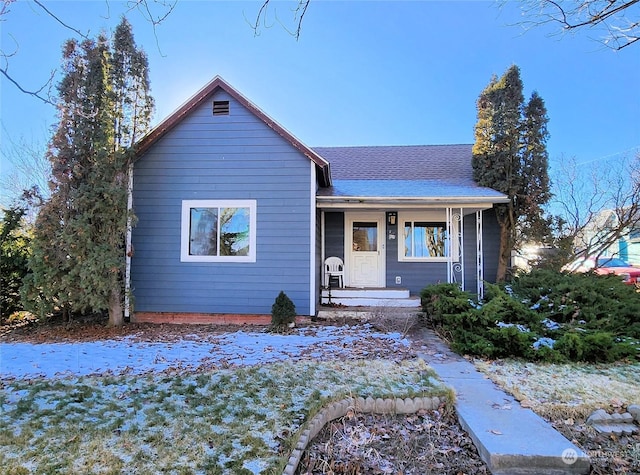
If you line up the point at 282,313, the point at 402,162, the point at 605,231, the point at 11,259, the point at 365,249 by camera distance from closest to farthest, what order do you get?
1. the point at 282,313
2. the point at 11,259
3. the point at 365,249
4. the point at 605,231
5. the point at 402,162

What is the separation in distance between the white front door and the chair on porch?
349 millimetres

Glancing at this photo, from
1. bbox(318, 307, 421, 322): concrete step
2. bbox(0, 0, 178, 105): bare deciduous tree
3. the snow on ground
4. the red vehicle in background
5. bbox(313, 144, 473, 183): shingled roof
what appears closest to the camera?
bbox(0, 0, 178, 105): bare deciduous tree

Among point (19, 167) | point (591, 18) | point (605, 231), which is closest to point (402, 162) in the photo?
point (605, 231)

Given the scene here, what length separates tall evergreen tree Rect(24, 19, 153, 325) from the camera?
6547mm

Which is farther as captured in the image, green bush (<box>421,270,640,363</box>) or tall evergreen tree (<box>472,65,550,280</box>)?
tall evergreen tree (<box>472,65,550,280</box>)

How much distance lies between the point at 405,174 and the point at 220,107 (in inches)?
229

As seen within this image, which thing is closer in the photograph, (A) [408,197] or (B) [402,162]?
(A) [408,197]

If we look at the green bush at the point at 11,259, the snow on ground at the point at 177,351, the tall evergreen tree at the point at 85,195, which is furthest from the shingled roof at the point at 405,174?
the green bush at the point at 11,259

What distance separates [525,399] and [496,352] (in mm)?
1584

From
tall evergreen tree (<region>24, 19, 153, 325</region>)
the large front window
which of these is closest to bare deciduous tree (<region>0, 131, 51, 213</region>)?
tall evergreen tree (<region>24, 19, 153, 325</region>)

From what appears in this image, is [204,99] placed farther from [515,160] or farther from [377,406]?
[515,160]

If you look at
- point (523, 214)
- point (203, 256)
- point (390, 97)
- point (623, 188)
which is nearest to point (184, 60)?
point (203, 256)

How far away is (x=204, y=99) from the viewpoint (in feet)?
25.1

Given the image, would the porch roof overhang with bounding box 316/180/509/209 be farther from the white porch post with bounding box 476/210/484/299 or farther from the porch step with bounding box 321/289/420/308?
the porch step with bounding box 321/289/420/308
